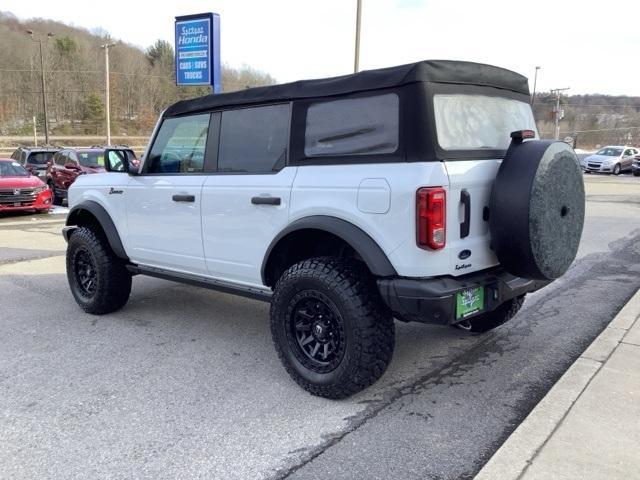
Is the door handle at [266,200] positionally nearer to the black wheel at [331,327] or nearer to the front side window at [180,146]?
the black wheel at [331,327]

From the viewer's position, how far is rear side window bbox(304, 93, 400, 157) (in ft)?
10.7

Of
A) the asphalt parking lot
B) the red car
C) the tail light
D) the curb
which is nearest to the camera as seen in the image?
the curb

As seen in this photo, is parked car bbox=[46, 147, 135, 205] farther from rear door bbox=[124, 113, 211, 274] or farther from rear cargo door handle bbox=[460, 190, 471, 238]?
rear cargo door handle bbox=[460, 190, 471, 238]

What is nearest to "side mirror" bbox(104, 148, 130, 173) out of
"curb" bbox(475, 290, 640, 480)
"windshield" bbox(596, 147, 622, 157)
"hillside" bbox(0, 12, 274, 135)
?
"curb" bbox(475, 290, 640, 480)

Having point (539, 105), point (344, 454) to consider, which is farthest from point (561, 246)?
point (539, 105)

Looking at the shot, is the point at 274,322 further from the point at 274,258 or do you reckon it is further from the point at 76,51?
the point at 76,51

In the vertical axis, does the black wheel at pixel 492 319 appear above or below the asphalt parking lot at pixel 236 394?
above

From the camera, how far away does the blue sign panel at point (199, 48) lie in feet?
38.8

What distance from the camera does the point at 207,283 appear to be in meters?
4.41

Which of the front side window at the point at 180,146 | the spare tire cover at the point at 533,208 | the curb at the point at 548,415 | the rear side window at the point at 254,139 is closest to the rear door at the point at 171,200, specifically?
the front side window at the point at 180,146

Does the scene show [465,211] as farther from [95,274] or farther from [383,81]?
[95,274]

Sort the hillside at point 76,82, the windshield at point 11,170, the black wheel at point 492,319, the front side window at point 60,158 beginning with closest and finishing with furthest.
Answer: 1. the black wheel at point 492,319
2. the windshield at point 11,170
3. the front side window at point 60,158
4. the hillside at point 76,82

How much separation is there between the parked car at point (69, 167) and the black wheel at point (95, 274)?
32.0 feet

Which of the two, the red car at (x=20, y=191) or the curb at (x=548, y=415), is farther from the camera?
the red car at (x=20, y=191)
